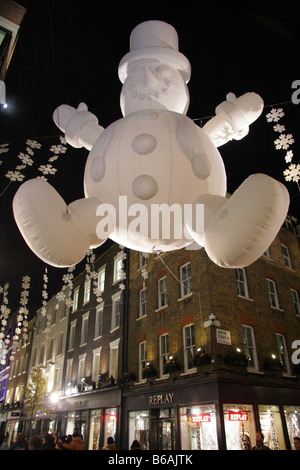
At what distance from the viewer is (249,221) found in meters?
2.46

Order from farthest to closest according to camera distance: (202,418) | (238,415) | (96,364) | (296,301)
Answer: (96,364)
(296,301)
(202,418)
(238,415)

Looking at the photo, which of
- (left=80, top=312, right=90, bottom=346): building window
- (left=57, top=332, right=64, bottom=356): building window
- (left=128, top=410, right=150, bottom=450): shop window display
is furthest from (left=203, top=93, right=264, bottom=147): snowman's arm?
(left=57, top=332, right=64, bottom=356): building window

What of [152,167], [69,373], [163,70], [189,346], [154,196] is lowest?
[154,196]

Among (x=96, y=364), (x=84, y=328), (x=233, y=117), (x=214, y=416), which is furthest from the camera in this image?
(x=84, y=328)

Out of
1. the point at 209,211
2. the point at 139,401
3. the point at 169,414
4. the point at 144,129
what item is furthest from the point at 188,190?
the point at 139,401

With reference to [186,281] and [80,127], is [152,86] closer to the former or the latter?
[80,127]

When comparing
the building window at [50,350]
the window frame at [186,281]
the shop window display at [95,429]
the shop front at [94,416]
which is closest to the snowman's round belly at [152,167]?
the window frame at [186,281]

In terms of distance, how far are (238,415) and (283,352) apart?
3.83m

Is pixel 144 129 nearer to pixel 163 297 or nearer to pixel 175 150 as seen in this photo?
pixel 175 150

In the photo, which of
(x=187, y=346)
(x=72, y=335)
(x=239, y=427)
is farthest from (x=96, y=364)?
(x=239, y=427)

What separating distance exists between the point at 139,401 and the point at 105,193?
11610 millimetres

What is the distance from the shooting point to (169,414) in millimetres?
11008

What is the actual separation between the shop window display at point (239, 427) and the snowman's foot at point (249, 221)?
8.46 meters

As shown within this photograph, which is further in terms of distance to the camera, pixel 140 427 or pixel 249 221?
pixel 140 427
